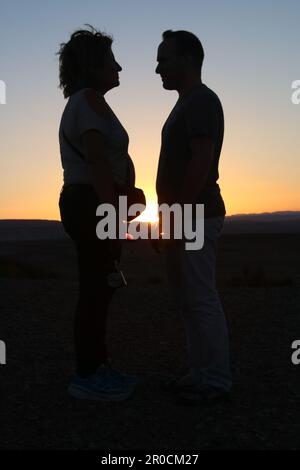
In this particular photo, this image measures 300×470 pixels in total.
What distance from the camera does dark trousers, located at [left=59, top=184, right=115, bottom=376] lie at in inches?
159

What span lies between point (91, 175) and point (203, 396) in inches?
59.2

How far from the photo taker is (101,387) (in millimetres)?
4254

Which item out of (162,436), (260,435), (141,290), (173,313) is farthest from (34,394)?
(141,290)

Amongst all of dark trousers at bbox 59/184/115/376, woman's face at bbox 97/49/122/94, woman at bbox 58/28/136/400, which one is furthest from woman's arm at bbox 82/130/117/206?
woman's face at bbox 97/49/122/94

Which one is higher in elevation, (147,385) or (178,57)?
(178,57)

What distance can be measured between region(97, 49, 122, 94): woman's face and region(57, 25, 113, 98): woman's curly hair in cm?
3

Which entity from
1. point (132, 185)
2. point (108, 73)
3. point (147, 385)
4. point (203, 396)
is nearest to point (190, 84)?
point (108, 73)

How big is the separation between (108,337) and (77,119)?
10.2ft

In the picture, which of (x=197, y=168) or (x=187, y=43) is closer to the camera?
(x=197, y=168)

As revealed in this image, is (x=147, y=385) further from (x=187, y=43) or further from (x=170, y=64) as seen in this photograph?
(x=187, y=43)

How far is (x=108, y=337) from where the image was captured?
6.63 meters

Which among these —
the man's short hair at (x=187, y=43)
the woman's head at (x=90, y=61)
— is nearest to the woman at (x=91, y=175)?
the woman's head at (x=90, y=61)
